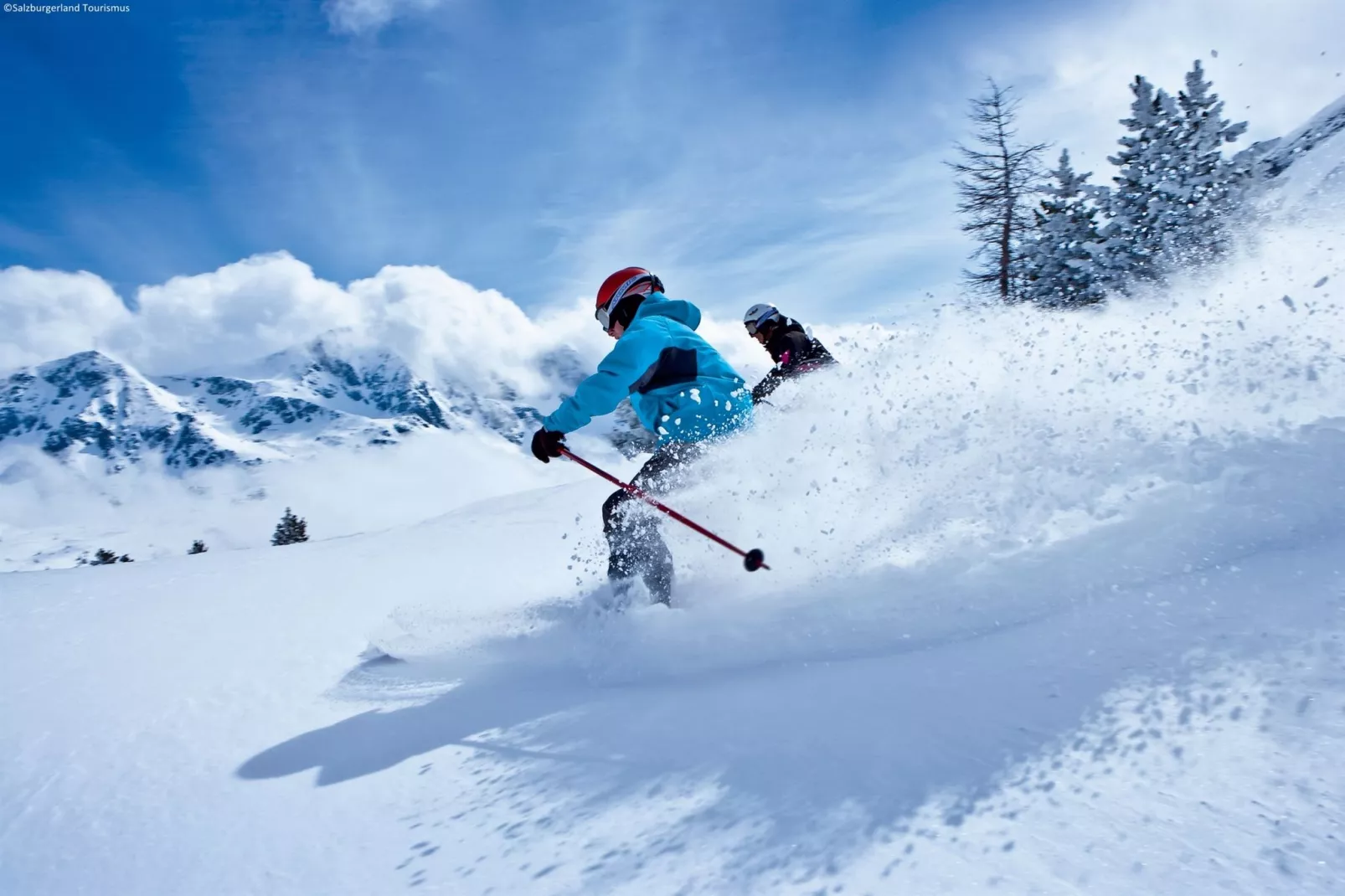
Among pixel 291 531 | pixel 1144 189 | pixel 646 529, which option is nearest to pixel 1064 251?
pixel 1144 189

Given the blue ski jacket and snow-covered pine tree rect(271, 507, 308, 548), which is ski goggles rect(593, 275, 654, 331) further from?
snow-covered pine tree rect(271, 507, 308, 548)

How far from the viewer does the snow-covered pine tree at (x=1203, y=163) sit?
18.0m

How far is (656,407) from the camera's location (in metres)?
4.73

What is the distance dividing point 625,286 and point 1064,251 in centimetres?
1967

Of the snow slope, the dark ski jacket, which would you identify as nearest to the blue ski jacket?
A: the snow slope

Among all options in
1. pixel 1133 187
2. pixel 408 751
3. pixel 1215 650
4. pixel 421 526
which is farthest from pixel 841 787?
pixel 1133 187

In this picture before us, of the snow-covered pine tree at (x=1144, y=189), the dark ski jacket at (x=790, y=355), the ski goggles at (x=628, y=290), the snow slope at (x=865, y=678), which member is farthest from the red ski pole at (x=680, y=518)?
the snow-covered pine tree at (x=1144, y=189)

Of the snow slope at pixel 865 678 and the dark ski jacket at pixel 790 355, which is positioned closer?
the snow slope at pixel 865 678

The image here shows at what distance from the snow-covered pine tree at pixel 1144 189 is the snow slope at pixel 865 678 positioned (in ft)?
51.5

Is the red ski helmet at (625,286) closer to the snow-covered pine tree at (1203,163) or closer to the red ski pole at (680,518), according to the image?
the red ski pole at (680,518)

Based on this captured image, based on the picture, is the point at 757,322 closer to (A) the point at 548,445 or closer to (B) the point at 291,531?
(A) the point at 548,445

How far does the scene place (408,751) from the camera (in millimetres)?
2955

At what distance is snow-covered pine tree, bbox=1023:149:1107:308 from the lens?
63.8 feet

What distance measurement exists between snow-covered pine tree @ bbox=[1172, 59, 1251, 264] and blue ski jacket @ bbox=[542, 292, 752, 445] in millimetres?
17512
